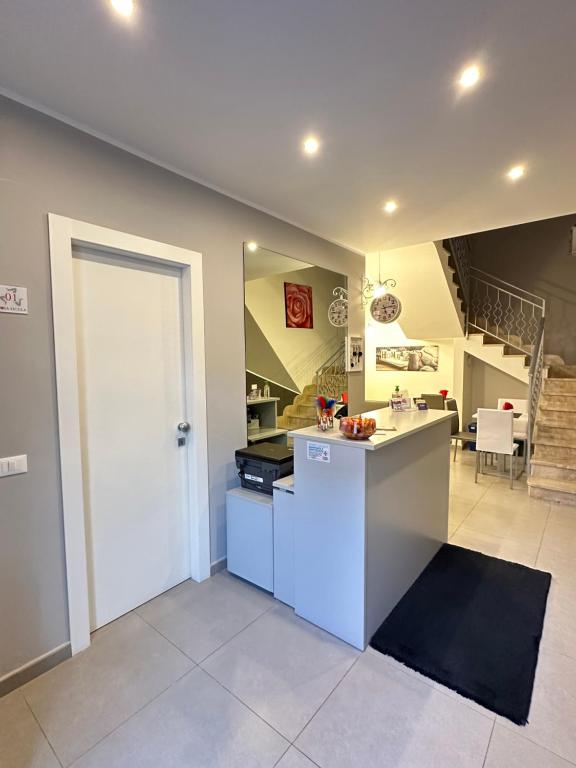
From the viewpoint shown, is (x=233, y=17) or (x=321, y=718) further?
(x=321, y=718)

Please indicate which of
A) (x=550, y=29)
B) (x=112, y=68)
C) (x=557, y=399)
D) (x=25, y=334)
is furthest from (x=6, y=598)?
(x=557, y=399)

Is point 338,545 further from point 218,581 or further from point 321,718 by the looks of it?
point 218,581

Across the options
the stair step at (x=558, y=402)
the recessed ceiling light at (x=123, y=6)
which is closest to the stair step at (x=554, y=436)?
the stair step at (x=558, y=402)

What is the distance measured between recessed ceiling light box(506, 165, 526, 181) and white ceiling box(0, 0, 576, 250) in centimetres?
7

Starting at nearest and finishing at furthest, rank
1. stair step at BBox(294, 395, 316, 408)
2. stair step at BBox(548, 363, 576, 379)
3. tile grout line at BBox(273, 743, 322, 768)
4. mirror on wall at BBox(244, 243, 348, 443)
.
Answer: tile grout line at BBox(273, 743, 322, 768)
mirror on wall at BBox(244, 243, 348, 443)
stair step at BBox(294, 395, 316, 408)
stair step at BBox(548, 363, 576, 379)

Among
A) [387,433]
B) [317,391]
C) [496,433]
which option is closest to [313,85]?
[387,433]

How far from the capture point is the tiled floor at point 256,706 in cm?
142

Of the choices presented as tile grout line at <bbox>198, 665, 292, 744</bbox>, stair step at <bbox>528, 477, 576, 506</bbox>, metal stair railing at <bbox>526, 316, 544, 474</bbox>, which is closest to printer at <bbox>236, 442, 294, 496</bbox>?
tile grout line at <bbox>198, 665, 292, 744</bbox>

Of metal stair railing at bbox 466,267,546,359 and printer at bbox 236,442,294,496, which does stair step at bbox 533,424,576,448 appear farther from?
printer at bbox 236,442,294,496

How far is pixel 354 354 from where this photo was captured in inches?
163

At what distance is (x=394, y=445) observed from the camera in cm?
216

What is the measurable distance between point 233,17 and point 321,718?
276 centimetres

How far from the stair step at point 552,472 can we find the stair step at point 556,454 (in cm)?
6

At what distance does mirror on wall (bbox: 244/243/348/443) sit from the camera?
292 centimetres
